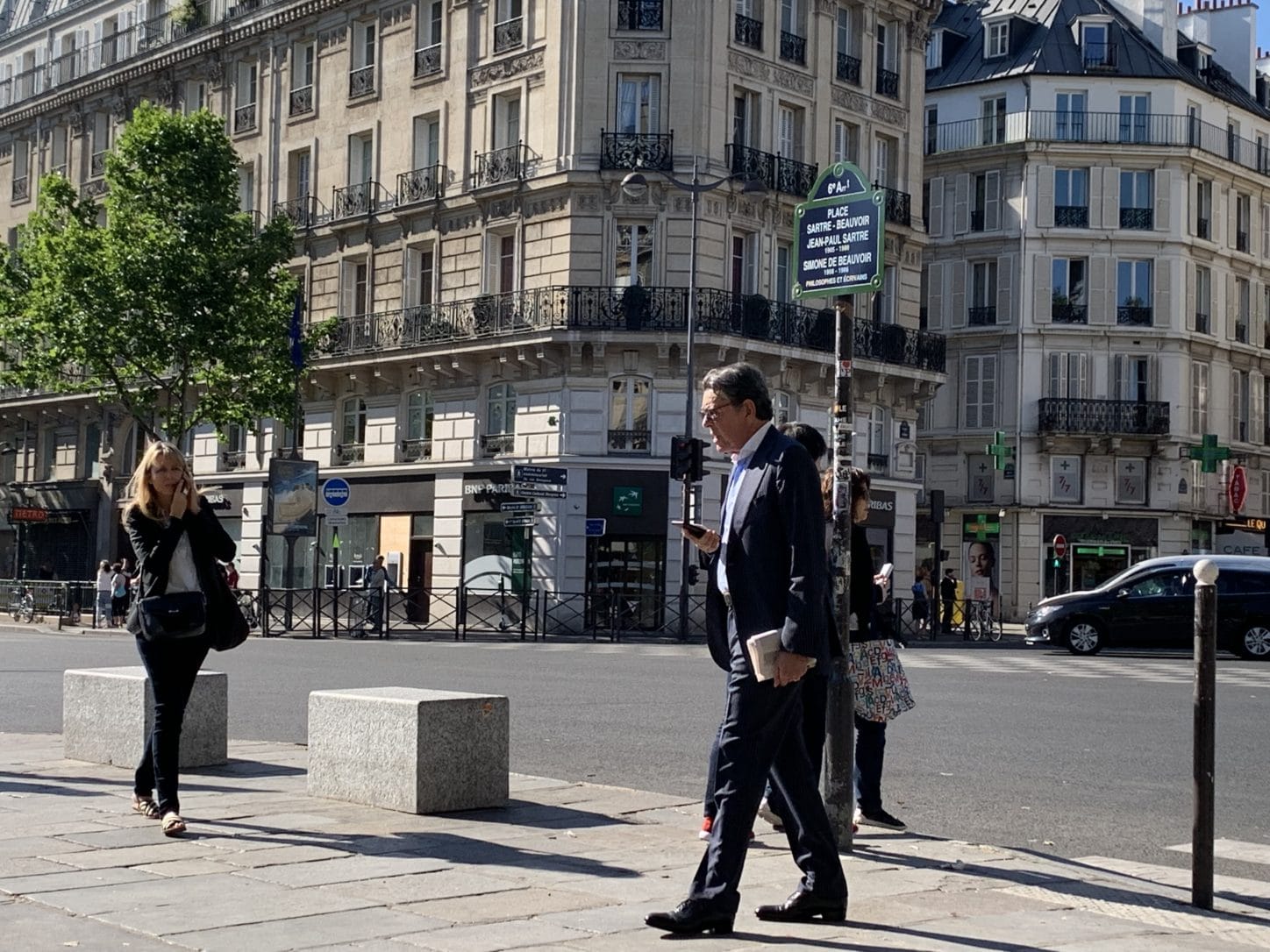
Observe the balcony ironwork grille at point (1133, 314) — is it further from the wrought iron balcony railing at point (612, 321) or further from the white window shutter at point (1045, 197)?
the wrought iron balcony railing at point (612, 321)

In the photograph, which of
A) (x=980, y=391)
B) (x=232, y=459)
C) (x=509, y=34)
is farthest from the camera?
(x=980, y=391)

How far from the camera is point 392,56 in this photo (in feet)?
145

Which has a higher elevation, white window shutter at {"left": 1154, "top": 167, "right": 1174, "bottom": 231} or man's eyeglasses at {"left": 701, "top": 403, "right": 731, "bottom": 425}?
white window shutter at {"left": 1154, "top": 167, "right": 1174, "bottom": 231}

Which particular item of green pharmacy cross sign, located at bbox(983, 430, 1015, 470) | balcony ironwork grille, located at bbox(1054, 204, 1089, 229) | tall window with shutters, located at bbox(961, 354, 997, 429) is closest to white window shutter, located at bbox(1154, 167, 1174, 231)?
balcony ironwork grille, located at bbox(1054, 204, 1089, 229)

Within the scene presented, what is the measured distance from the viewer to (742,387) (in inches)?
245

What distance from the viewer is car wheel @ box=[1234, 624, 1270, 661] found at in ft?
101

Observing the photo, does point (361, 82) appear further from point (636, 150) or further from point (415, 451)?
point (415, 451)

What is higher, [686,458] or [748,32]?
[748,32]

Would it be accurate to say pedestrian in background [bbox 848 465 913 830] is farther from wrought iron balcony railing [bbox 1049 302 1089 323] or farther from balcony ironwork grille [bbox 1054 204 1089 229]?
balcony ironwork grille [bbox 1054 204 1089 229]

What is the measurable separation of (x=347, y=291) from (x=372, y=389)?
2883 mm

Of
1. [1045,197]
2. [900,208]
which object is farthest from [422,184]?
[1045,197]

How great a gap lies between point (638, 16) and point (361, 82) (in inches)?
333

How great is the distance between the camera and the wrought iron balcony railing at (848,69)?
142 feet

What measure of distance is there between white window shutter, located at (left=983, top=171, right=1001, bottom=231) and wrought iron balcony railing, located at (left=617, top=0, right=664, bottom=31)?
18621 mm
